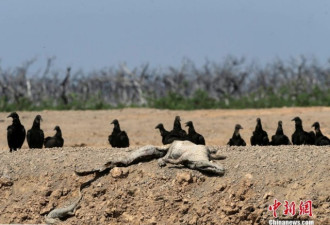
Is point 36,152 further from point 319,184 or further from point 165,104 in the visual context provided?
point 165,104

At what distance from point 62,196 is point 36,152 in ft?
4.95

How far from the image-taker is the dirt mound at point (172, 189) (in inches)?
440

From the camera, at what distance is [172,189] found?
1166cm

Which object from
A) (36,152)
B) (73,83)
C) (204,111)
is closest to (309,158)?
(36,152)

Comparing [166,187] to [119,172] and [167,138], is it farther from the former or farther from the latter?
[167,138]

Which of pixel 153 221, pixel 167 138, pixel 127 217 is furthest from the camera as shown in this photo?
pixel 167 138

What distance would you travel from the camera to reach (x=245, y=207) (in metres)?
11.1

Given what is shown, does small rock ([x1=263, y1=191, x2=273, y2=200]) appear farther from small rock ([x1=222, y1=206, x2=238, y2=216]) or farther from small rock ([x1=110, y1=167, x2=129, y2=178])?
small rock ([x1=110, y1=167, x2=129, y2=178])

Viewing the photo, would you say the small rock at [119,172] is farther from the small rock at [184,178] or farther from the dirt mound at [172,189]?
the small rock at [184,178]

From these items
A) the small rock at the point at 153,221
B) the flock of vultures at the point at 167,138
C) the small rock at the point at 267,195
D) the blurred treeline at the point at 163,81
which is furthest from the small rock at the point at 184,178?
the blurred treeline at the point at 163,81

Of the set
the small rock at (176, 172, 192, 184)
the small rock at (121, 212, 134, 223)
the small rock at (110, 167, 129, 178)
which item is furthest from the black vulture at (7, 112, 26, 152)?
the small rock at (176, 172, 192, 184)

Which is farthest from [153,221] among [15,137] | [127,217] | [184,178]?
[15,137]

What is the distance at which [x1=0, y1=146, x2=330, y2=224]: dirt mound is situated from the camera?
11.2m

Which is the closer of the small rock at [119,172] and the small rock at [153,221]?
the small rock at [153,221]
